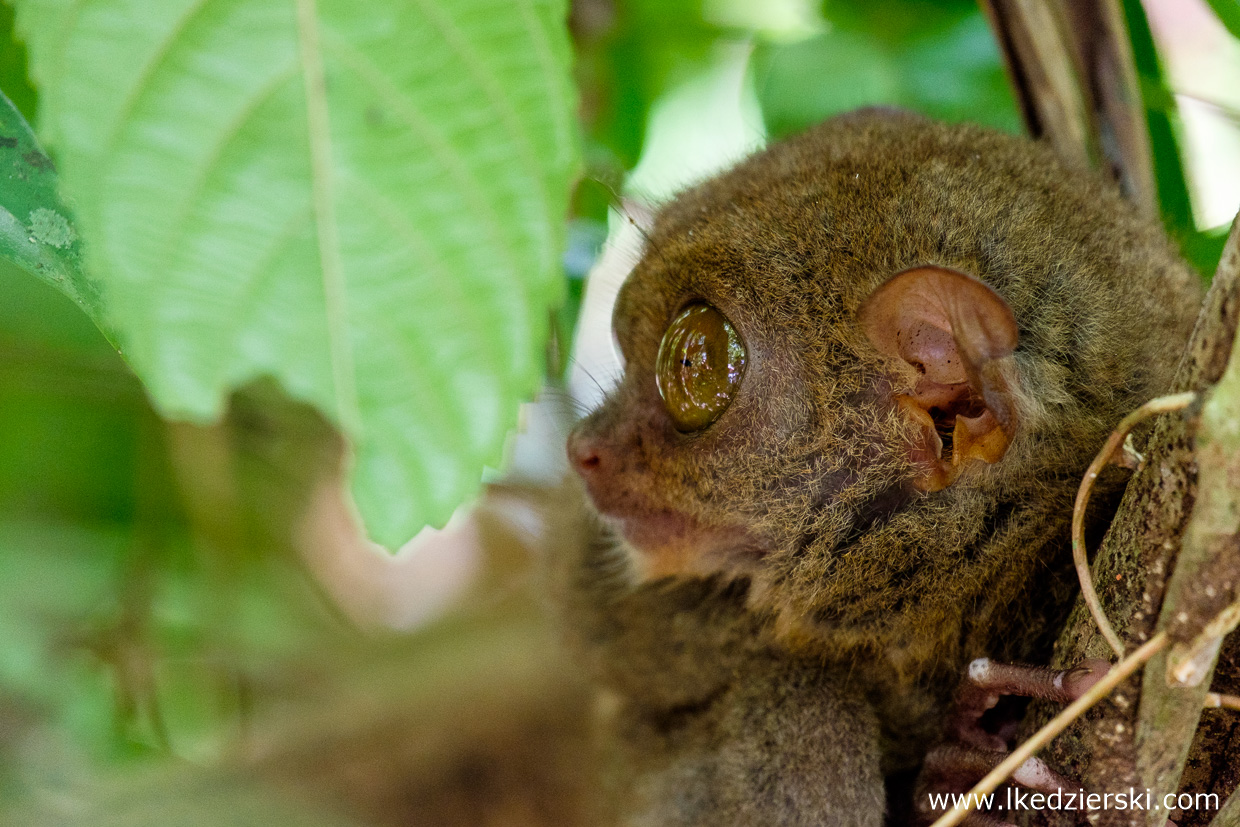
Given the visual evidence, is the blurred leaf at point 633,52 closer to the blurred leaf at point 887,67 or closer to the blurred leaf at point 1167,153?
the blurred leaf at point 887,67

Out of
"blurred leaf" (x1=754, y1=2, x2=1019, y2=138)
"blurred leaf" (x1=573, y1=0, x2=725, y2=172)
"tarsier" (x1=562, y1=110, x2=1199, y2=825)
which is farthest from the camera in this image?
"blurred leaf" (x1=573, y1=0, x2=725, y2=172)

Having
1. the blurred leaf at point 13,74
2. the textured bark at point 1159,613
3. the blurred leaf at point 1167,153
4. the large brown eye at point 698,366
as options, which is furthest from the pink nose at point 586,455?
the blurred leaf at point 1167,153

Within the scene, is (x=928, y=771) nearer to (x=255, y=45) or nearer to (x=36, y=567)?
(x=255, y=45)

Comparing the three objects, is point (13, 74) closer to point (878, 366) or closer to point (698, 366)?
point (698, 366)

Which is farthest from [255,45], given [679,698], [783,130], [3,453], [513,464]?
[3,453]

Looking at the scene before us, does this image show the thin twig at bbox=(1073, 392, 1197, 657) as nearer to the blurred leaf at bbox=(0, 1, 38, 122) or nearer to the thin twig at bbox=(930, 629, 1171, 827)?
the thin twig at bbox=(930, 629, 1171, 827)

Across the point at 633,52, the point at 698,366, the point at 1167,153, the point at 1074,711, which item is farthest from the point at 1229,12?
the point at 633,52

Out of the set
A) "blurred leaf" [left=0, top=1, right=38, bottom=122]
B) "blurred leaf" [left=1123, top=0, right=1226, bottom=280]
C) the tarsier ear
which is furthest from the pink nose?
"blurred leaf" [left=1123, top=0, right=1226, bottom=280]
